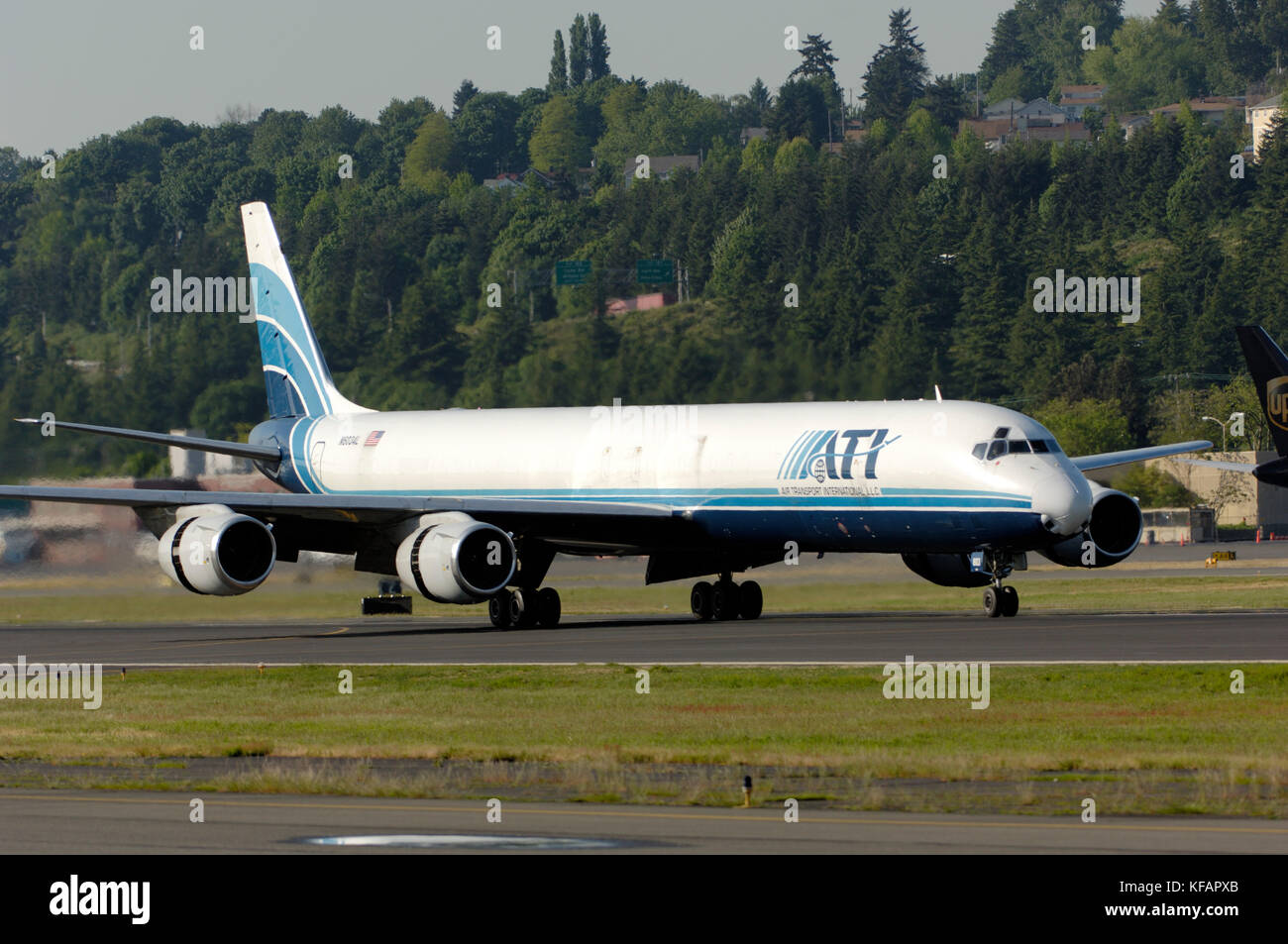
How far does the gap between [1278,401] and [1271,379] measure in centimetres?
66

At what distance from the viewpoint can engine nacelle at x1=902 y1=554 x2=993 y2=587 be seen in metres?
46.3

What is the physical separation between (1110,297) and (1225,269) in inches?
418

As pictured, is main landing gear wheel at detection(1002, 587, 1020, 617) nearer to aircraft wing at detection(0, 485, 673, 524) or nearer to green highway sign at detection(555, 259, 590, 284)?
aircraft wing at detection(0, 485, 673, 524)

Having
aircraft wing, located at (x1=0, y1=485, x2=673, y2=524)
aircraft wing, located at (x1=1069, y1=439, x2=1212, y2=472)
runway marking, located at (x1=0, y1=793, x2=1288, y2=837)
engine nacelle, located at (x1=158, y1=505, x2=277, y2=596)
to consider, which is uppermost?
aircraft wing, located at (x1=1069, y1=439, x2=1212, y2=472)

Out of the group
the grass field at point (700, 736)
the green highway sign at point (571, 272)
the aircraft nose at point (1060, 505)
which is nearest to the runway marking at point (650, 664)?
the grass field at point (700, 736)

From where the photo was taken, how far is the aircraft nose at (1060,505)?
40938 mm

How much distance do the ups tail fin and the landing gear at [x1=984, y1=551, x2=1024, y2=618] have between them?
12239 millimetres

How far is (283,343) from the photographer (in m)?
58.3

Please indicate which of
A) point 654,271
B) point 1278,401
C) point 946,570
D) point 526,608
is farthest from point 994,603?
point 654,271

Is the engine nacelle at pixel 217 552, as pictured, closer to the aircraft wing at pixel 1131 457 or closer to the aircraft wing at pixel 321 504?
the aircraft wing at pixel 321 504

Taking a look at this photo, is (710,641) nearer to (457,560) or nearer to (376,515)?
(457,560)

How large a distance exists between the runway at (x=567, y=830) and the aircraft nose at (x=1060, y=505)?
79.2 ft

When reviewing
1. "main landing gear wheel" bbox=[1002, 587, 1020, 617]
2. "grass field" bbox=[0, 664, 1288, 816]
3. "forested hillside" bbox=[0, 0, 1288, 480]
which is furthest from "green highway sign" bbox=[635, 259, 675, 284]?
"grass field" bbox=[0, 664, 1288, 816]
